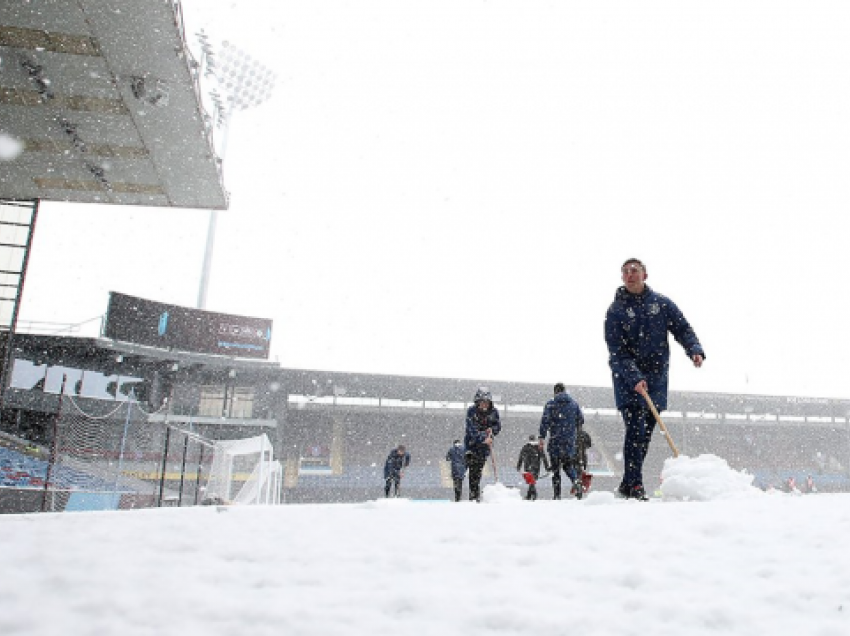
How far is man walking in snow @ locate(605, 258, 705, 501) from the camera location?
493cm

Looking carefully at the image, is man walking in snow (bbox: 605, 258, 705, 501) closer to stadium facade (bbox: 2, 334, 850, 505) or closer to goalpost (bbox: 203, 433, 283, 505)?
goalpost (bbox: 203, 433, 283, 505)

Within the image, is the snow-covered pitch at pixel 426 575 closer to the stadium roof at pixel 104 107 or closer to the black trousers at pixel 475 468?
the black trousers at pixel 475 468

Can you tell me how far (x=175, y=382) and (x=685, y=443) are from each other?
3057cm

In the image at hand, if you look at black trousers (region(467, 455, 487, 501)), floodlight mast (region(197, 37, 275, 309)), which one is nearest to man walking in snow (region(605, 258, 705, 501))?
black trousers (region(467, 455, 487, 501))

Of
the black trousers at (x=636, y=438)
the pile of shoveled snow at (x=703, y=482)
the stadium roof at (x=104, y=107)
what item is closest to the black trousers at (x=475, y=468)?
the pile of shoveled snow at (x=703, y=482)

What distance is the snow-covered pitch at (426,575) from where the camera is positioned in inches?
62.4

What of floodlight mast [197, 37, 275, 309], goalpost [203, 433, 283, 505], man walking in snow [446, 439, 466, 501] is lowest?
goalpost [203, 433, 283, 505]

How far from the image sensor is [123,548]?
2.30 m

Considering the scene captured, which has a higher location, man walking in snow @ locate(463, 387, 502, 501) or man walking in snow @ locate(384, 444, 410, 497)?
man walking in snow @ locate(463, 387, 502, 501)

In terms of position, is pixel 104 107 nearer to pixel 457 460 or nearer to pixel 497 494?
pixel 497 494

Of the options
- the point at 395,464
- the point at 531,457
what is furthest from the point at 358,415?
the point at 531,457

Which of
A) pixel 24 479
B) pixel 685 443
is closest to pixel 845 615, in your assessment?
pixel 24 479

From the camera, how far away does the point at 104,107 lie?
930 centimetres

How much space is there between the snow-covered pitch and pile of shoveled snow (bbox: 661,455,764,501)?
167cm
